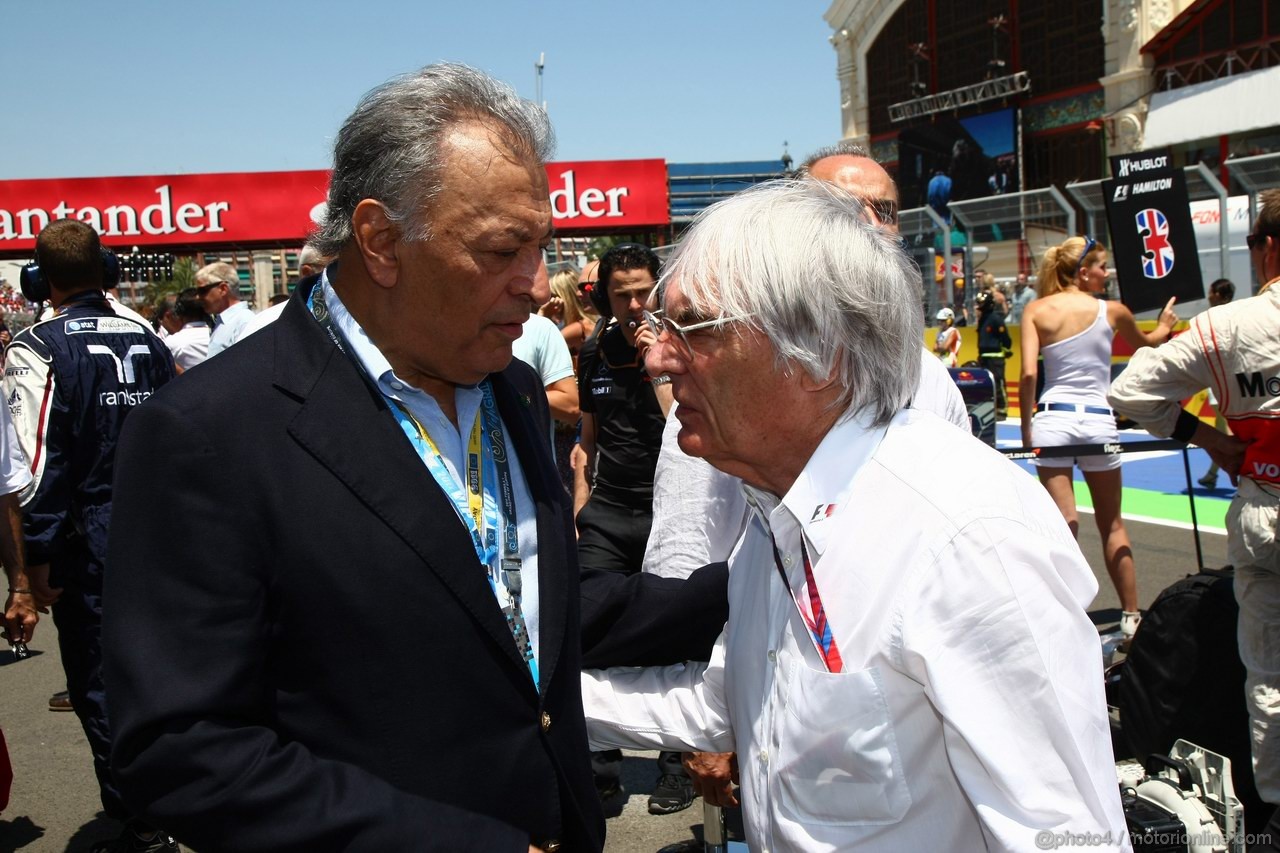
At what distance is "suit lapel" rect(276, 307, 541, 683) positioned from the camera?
1460 mm

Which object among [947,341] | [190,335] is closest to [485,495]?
[190,335]

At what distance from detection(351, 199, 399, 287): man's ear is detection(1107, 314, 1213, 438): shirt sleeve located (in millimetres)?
2903

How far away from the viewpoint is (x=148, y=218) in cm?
2233

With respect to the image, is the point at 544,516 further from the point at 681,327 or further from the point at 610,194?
the point at 610,194

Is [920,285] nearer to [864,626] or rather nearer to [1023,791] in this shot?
[864,626]

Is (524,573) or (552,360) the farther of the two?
(552,360)

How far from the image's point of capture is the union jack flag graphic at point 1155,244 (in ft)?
33.6

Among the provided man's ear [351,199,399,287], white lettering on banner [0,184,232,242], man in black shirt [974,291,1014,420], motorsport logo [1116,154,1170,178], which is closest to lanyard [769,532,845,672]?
man's ear [351,199,399,287]

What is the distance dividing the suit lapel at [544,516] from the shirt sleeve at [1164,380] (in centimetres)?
257

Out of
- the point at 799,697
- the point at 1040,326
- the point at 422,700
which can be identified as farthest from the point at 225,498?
the point at 1040,326

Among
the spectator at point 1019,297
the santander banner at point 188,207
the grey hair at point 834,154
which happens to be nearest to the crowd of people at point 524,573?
the grey hair at point 834,154

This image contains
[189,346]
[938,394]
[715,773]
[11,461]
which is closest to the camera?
[715,773]

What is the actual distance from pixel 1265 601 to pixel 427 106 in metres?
2.98

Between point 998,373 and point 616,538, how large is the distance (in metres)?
12.6
